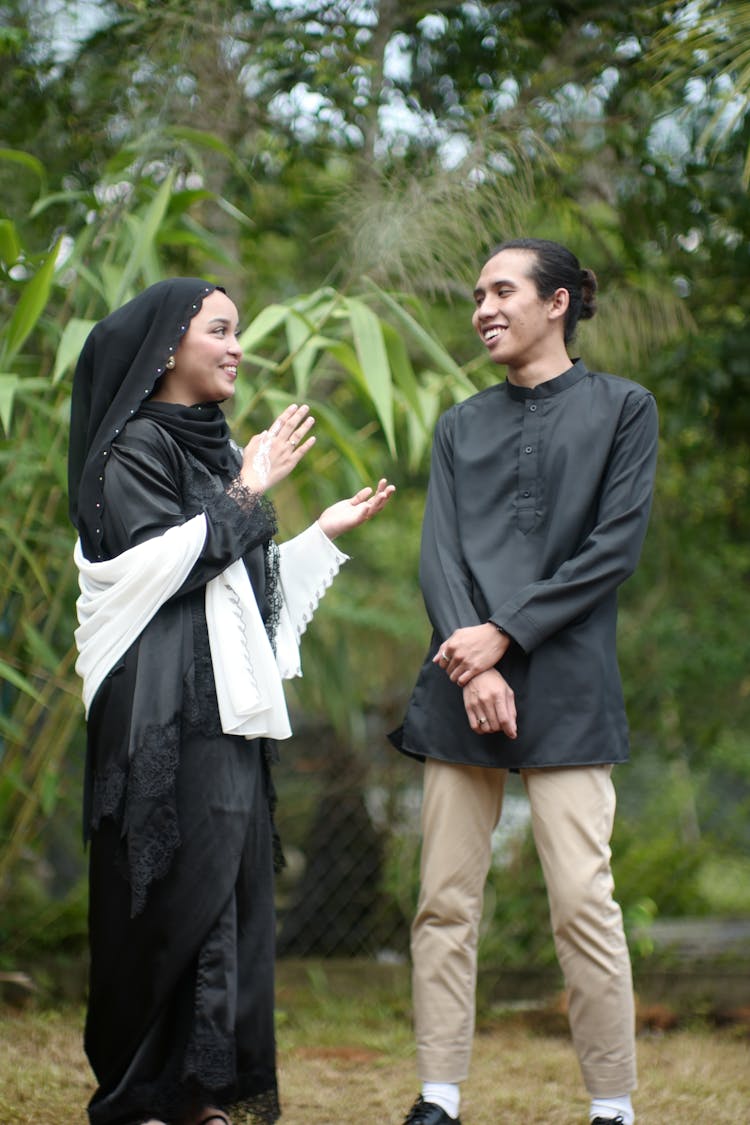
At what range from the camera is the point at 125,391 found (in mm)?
2363

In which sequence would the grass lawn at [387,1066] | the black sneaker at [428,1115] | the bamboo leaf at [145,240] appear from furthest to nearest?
the bamboo leaf at [145,240]
the grass lawn at [387,1066]
the black sneaker at [428,1115]

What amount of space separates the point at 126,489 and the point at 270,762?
1.99ft

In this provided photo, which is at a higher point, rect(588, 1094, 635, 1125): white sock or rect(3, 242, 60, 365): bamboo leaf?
rect(3, 242, 60, 365): bamboo leaf

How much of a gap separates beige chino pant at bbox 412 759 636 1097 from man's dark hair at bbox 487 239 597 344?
0.92 meters

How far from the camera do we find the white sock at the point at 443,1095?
2.38 metres

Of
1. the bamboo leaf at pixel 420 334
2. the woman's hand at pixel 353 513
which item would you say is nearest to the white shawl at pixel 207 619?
the woman's hand at pixel 353 513

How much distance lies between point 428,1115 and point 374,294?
183 centimetres

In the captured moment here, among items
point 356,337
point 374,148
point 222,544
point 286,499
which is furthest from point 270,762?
point 374,148

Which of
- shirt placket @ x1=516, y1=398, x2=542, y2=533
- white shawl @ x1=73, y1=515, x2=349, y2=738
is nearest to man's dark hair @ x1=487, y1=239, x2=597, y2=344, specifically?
shirt placket @ x1=516, y1=398, x2=542, y2=533

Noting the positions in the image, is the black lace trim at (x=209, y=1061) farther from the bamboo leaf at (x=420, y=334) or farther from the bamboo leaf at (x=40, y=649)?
the bamboo leaf at (x=420, y=334)

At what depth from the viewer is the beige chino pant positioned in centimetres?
232

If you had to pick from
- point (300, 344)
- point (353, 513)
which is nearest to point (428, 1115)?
point (353, 513)

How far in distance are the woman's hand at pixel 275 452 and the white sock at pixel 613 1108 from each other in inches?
49.3

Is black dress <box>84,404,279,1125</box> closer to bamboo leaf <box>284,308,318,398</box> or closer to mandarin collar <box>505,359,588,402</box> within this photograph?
mandarin collar <box>505,359,588,402</box>
